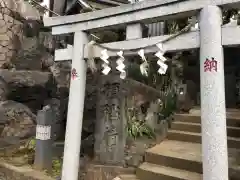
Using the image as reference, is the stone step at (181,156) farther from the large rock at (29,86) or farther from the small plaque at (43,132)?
the large rock at (29,86)

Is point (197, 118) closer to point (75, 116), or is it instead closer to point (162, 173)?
point (162, 173)

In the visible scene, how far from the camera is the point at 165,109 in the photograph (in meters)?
6.42

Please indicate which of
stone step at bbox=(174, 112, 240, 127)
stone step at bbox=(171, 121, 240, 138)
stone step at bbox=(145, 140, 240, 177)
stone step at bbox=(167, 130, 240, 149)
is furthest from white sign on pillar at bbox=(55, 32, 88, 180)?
stone step at bbox=(174, 112, 240, 127)

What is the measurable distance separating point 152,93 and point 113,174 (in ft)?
7.69

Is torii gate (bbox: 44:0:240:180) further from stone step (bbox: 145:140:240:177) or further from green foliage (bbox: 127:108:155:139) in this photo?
stone step (bbox: 145:140:240:177)

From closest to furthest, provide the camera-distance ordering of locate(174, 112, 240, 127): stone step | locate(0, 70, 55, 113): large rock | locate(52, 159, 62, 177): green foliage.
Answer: locate(52, 159, 62, 177): green foliage, locate(174, 112, 240, 127): stone step, locate(0, 70, 55, 113): large rock

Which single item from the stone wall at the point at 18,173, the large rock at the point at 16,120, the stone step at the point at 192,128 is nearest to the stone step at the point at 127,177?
the stone wall at the point at 18,173

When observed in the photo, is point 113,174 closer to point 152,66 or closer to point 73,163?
point 73,163

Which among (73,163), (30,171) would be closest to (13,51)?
(30,171)

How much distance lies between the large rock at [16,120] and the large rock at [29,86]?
0.61 m

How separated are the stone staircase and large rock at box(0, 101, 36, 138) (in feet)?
13.3

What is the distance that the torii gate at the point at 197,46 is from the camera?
9.47ft

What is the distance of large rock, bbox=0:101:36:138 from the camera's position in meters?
6.95

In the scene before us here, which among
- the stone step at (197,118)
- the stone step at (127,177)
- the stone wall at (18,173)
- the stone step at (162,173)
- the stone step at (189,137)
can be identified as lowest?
the stone wall at (18,173)
